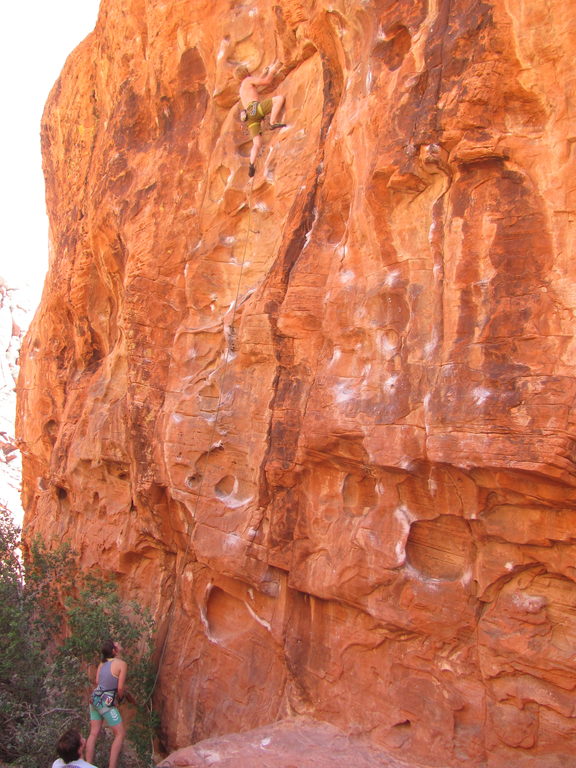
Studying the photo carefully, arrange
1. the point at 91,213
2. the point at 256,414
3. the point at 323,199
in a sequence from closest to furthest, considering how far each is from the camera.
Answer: the point at 323,199
the point at 256,414
the point at 91,213

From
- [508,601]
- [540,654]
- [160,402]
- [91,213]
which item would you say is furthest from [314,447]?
[91,213]

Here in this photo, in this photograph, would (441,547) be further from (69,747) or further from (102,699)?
(102,699)

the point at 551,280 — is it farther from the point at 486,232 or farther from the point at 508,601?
the point at 508,601

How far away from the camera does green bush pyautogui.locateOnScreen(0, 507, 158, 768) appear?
24.8 ft


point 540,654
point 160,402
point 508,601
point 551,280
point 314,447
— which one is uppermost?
point 551,280

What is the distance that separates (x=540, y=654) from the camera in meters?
4.97

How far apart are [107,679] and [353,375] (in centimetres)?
430

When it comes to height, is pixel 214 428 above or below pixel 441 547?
above

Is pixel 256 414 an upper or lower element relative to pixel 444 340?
lower

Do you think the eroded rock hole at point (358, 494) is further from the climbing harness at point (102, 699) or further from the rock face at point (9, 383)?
the rock face at point (9, 383)

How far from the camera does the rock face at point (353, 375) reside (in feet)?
16.5

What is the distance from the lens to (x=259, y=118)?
325 inches

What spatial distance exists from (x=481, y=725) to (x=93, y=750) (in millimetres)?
4212

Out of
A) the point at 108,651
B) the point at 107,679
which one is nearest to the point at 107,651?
the point at 108,651
